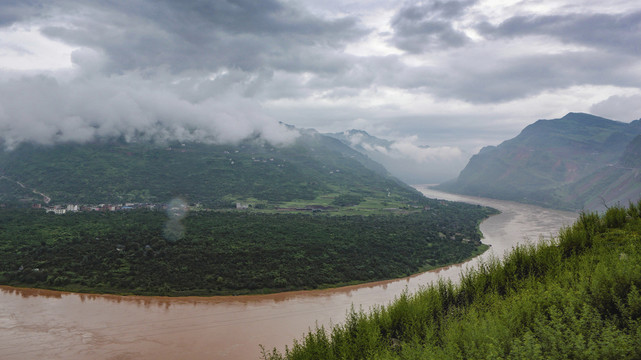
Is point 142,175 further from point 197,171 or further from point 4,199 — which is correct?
point 4,199

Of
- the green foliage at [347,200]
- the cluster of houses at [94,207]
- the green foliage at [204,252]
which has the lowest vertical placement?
the green foliage at [204,252]

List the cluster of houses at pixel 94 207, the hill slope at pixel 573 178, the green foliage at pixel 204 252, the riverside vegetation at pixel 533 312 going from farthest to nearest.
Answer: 1. the hill slope at pixel 573 178
2. the cluster of houses at pixel 94 207
3. the green foliage at pixel 204 252
4. the riverside vegetation at pixel 533 312

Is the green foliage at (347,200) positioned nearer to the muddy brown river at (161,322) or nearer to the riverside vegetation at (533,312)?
the muddy brown river at (161,322)

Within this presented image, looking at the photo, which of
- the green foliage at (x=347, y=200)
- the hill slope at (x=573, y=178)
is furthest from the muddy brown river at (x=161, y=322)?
the hill slope at (x=573, y=178)

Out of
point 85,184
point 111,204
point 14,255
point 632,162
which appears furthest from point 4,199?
point 632,162

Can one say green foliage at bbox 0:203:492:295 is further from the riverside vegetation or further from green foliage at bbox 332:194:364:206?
green foliage at bbox 332:194:364:206

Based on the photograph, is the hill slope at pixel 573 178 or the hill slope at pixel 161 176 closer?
the hill slope at pixel 161 176

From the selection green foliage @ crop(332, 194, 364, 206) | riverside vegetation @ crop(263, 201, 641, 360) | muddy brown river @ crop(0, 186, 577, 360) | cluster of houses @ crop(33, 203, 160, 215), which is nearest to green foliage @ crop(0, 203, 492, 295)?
muddy brown river @ crop(0, 186, 577, 360)

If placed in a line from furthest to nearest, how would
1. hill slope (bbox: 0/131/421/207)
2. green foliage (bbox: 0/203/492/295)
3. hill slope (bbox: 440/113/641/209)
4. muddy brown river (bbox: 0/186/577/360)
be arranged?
hill slope (bbox: 440/113/641/209)
hill slope (bbox: 0/131/421/207)
green foliage (bbox: 0/203/492/295)
muddy brown river (bbox: 0/186/577/360)
